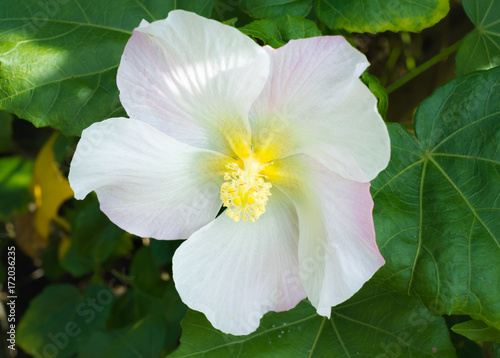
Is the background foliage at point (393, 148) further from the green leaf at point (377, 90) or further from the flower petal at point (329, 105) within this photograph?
the flower petal at point (329, 105)

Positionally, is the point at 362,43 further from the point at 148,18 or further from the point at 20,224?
the point at 20,224

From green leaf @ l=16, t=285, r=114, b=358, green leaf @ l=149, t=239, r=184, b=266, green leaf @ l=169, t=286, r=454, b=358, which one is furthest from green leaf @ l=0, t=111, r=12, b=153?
green leaf @ l=169, t=286, r=454, b=358

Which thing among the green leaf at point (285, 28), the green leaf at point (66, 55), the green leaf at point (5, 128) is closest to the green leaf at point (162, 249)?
the green leaf at point (66, 55)

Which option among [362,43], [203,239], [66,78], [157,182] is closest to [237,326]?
[203,239]

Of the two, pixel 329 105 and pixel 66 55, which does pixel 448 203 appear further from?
pixel 66 55

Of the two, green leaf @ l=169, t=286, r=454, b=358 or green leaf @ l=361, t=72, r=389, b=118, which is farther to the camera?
green leaf @ l=169, t=286, r=454, b=358

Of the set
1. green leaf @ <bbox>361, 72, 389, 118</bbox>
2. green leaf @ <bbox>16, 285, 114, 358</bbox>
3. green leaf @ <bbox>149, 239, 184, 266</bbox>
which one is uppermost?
green leaf @ <bbox>361, 72, 389, 118</bbox>

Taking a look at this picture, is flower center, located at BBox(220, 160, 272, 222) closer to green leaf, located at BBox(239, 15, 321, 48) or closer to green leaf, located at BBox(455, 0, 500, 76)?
green leaf, located at BBox(239, 15, 321, 48)
